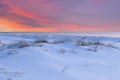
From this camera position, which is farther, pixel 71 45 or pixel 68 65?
pixel 71 45

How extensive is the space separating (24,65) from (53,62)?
0.76 m

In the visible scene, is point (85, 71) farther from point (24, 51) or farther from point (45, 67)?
point (24, 51)

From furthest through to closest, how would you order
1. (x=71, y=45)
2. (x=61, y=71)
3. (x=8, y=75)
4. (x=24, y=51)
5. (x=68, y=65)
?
(x=71, y=45), (x=24, y=51), (x=68, y=65), (x=61, y=71), (x=8, y=75)

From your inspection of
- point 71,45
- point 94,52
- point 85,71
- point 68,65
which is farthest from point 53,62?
point 71,45

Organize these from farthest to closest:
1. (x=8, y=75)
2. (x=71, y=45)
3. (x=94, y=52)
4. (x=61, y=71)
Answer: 1. (x=71, y=45)
2. (x=94, y=52)
3. (x=61, y=71)
4. (x=8, y=75)

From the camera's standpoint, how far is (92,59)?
7754 mm

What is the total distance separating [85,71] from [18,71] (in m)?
1.59

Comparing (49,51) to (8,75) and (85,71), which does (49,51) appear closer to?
(85,71)

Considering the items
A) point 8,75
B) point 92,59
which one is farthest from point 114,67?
point 8,75

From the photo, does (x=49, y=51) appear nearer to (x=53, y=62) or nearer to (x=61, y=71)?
(x=53, y=62)

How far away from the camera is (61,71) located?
6348 mm

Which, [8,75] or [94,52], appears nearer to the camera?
[8,75]

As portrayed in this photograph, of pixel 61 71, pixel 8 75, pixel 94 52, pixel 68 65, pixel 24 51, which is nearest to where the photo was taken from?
pixel 8 75

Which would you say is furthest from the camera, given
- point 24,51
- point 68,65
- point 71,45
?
point 71,45
